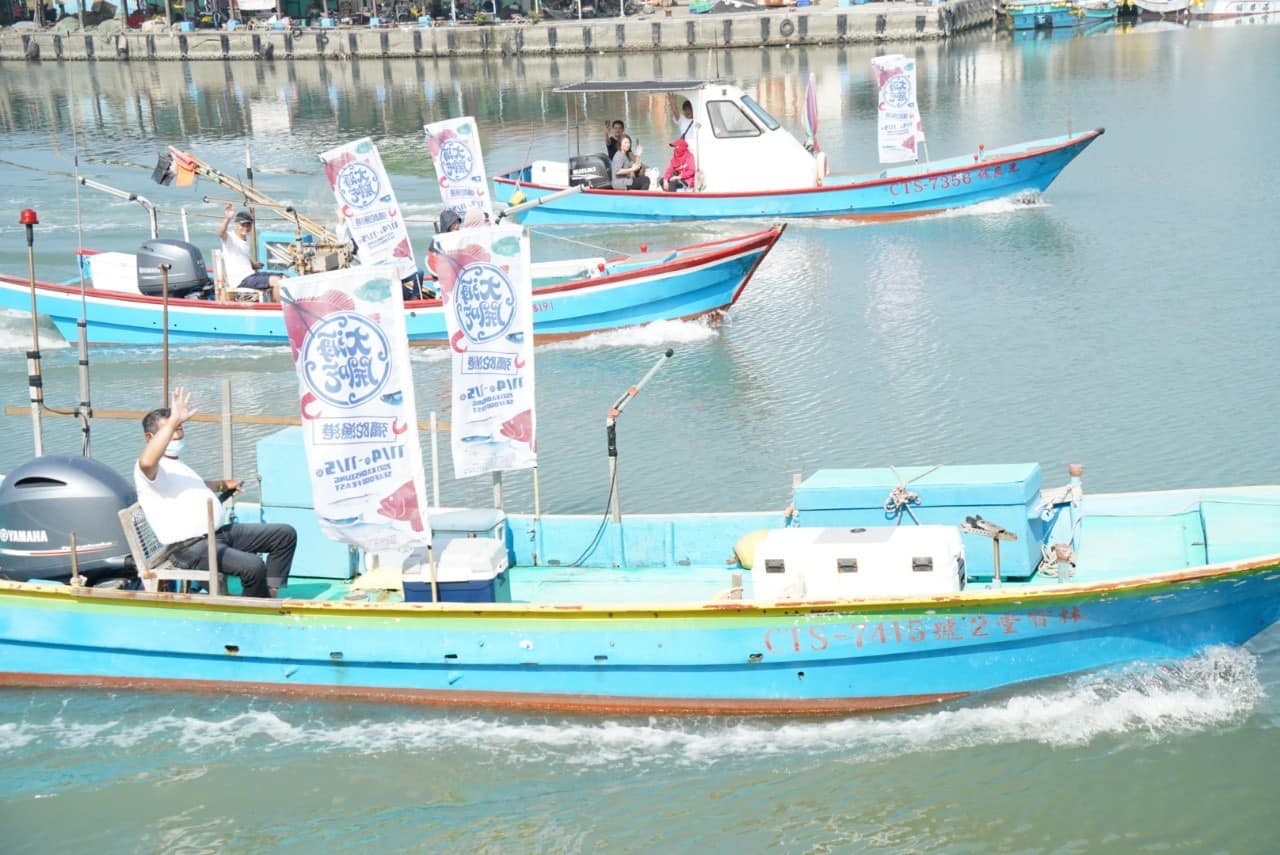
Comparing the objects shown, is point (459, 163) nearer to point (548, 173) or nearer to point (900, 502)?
point (548, 173)

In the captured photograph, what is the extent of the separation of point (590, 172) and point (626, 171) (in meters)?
0.68

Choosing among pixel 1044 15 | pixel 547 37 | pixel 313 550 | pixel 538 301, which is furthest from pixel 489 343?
pixel 1044 15

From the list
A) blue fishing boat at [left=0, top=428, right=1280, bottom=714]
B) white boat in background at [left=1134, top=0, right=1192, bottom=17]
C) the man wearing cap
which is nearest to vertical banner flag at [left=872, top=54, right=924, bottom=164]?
the man wearing cap

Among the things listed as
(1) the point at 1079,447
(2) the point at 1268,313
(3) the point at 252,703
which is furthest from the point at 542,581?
(2) the point at 1268,313

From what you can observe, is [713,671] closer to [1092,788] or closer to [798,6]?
[1092,788]

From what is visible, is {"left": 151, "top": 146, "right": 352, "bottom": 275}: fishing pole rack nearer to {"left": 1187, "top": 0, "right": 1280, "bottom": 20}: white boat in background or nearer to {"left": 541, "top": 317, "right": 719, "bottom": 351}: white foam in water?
{"left": 541, "top": 317, "right": 719, "bottom": 351}: white foam in water

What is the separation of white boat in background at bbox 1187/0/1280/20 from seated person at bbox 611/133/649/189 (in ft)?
145

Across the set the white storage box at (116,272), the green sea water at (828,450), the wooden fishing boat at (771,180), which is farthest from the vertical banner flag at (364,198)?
the wooden fishing boat at (771,180)

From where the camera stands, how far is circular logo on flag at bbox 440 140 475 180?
2089 centimetres

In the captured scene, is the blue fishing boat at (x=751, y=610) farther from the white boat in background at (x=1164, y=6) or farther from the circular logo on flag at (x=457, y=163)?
the white boat in background at (x=1164, y=6)

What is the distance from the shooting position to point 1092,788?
928cm

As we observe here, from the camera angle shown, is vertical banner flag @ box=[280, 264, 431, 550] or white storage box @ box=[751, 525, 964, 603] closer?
vertical banner flag @ box=[280, 264, 431, 550]

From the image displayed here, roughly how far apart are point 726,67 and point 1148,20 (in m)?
21.3

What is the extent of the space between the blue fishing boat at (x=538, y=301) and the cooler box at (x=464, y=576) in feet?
29.1
